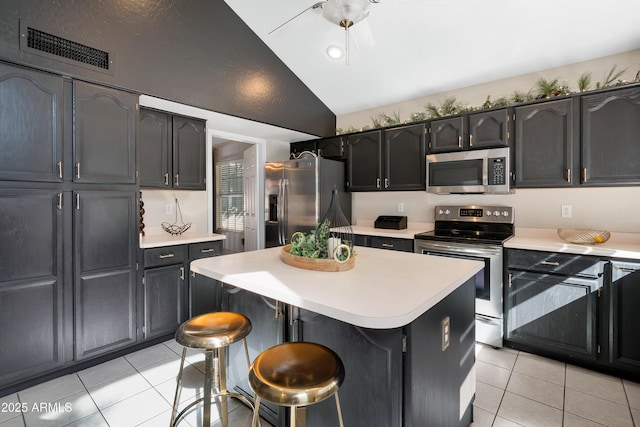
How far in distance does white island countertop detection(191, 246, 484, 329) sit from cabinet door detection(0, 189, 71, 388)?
1315mm

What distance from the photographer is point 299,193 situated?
3969 millimetres

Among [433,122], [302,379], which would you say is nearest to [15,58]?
[302,379]

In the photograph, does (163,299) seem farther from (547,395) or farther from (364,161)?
(547,395)

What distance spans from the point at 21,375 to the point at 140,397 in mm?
862

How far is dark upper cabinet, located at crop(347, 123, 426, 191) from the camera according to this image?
3.53 m

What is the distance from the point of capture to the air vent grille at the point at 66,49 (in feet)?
6.98

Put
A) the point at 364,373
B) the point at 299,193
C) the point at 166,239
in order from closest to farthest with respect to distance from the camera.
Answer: the point at 364,373
the point at 166,239
the point at 299,193

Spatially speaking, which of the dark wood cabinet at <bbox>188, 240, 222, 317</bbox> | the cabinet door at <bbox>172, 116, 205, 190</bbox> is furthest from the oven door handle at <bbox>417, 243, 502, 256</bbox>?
the cabinet door at <bbox>172, 116, 205, 190</bbox>

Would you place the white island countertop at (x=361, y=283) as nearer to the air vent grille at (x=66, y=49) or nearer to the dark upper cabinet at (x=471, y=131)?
the dark upper cabinet at (x=471, y=131)

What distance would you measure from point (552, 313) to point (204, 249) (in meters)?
3.20

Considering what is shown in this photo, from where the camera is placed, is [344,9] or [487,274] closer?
[344,9]

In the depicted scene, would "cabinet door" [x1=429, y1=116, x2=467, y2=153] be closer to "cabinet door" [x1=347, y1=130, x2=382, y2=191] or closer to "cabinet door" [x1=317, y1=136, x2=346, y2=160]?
"cabinet door" [x1=347, y1=130, x2=382, y2=191]

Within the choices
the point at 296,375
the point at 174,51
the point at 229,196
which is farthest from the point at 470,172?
the point at 229,196

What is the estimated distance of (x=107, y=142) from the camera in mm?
2486
